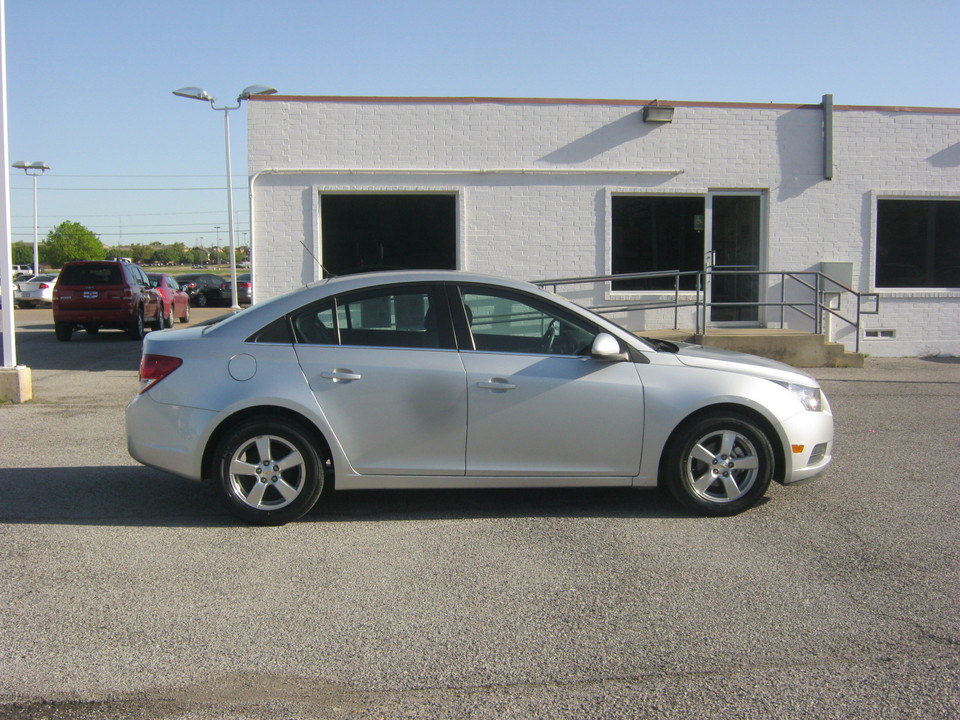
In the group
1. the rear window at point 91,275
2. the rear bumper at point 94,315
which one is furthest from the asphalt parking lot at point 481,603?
the rear window at point 91,275

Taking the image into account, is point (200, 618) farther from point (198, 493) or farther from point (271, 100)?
point (271, 100)

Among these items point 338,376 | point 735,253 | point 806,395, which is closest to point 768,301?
point 735,253

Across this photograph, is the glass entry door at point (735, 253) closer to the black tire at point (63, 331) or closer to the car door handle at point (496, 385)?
the car door handle at point (496, 385)

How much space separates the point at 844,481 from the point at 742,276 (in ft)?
27.8

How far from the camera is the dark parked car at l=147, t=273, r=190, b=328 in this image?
23.6 m

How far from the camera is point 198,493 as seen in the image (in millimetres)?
6812

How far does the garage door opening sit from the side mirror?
840cm

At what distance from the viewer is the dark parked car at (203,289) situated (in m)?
40.9

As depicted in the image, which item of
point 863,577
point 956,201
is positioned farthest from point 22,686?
point 956,201

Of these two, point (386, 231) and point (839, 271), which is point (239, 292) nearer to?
point (386, 231)

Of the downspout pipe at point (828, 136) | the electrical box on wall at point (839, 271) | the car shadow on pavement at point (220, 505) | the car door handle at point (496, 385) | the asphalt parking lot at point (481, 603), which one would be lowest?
the asphalt parking lot at point (481, 603)

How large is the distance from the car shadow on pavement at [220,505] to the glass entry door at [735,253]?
348 inches

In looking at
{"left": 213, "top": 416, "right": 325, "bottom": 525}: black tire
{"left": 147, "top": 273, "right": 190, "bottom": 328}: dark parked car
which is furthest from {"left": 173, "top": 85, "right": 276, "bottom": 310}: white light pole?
{"left": 213, "top": 416, "right": 325, "bottom": 525}: black tire

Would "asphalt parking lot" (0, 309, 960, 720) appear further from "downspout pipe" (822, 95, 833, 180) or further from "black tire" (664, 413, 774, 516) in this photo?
"downspout pipe" (822, 95, 833, 180)
